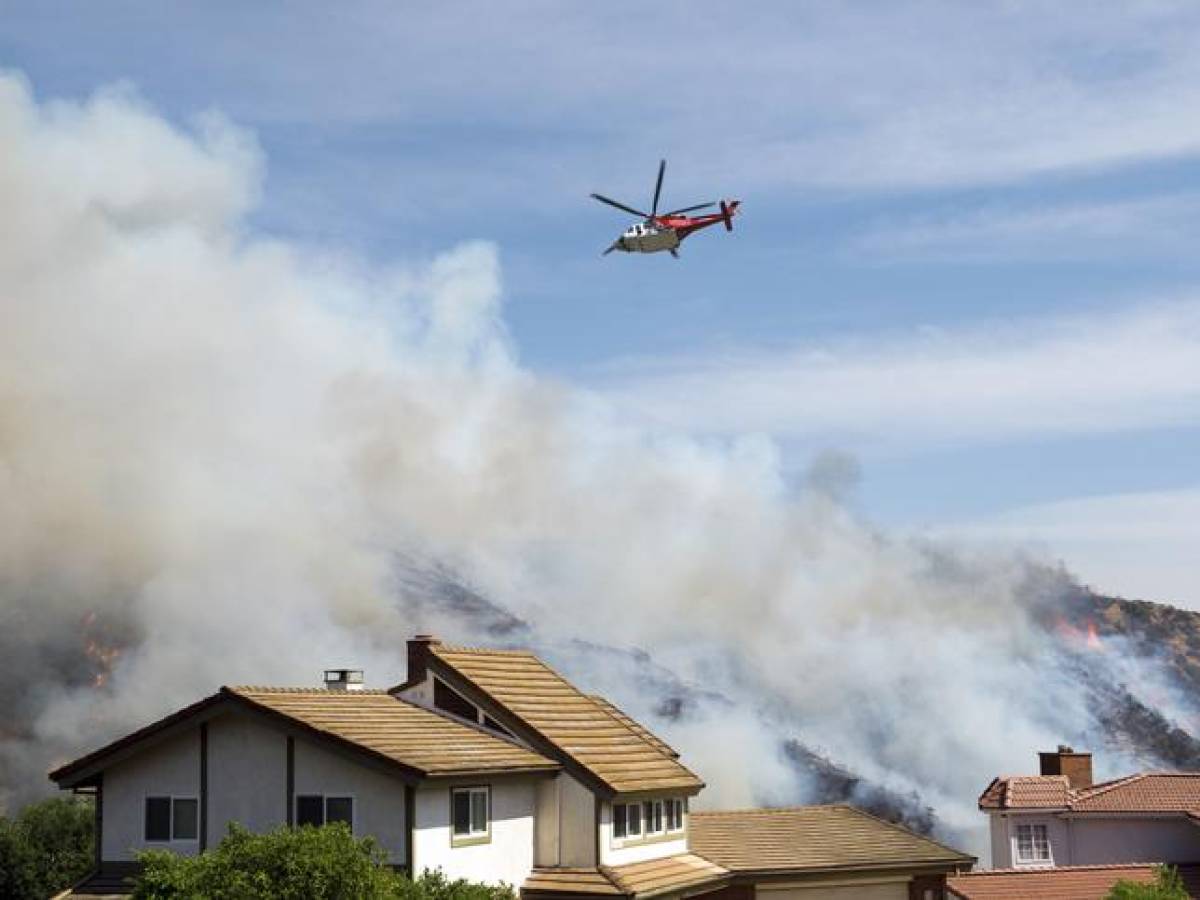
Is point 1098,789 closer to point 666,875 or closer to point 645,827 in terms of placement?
point 645,827

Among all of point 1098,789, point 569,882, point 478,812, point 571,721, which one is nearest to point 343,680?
point 571,721

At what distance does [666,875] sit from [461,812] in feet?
24.7

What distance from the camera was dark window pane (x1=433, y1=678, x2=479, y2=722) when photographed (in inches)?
1998

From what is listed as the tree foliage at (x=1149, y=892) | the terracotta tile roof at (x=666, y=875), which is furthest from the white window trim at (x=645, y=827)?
the tree foliage at (x=1149, y=892)

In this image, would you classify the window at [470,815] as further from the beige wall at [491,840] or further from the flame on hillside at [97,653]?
the flame on hillside at [97,653]

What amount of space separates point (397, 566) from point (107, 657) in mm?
23162

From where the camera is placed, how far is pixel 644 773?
52000 millimetres

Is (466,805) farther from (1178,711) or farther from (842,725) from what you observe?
(1178,711)

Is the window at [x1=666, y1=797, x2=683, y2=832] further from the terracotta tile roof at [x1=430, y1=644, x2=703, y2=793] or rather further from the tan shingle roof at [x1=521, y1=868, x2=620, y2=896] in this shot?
the tan shingle roof at [x1=521, y1=868, x2=620, y2=896]

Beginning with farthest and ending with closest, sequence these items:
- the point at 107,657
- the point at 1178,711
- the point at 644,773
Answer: the point at 1178,711 < the point at 107,657 < the point at 644,773

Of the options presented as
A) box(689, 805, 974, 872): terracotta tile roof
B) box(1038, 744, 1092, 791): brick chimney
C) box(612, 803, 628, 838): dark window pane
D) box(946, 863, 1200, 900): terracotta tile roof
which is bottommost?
box(946, 863, 1200, 900): terracotta tile roof

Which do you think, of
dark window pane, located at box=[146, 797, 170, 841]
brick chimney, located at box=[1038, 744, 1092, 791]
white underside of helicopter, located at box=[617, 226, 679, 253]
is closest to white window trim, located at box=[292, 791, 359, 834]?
dark window pane, located at box=[146, 797, 170, 841]

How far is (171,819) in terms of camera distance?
46.0m

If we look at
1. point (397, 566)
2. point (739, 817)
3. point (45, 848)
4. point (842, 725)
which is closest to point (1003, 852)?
point (739, 817)
